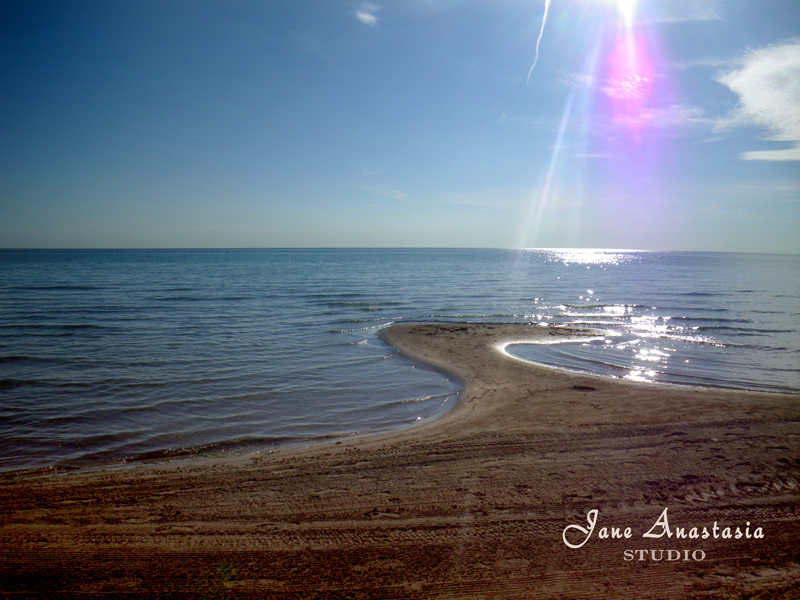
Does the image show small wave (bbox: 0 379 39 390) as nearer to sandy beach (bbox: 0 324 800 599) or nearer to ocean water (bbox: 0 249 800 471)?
ocean water (bbox: 0 249 800 471)

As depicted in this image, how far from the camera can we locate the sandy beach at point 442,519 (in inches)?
144

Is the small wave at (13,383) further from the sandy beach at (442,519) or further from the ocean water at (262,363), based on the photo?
the sandy beach at (442,519)

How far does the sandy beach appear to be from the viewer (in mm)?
3648

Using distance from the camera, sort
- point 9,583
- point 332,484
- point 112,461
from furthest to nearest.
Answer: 1. point 112,461
2. point 332,484
3. point 9,583

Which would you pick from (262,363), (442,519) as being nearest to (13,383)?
(262,363)

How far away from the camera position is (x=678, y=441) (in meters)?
6.59

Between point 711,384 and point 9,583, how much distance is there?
13097mm

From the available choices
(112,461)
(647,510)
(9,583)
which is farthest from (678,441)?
(112,461)

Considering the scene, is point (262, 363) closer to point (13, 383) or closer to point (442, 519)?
point (13, 383)

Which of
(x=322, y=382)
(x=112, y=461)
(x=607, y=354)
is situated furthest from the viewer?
(x=607, y=354)

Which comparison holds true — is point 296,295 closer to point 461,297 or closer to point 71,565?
point 461,297

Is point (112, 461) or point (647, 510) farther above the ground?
point (647, 510)

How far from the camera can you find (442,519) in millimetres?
4504

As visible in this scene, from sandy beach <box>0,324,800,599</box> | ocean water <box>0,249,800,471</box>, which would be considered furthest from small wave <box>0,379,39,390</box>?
sandy beach <box>0,324,800,599</box>
